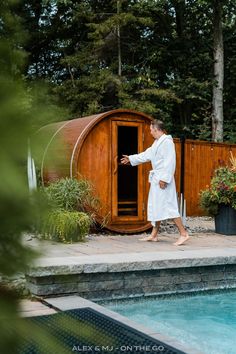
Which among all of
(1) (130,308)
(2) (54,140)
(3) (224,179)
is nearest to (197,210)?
(3) (224,179)

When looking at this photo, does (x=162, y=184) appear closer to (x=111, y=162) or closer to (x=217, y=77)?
(x=111, y=162)

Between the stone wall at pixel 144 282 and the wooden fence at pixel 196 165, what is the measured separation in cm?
597

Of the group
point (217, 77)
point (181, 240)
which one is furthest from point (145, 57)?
point (181, 240)

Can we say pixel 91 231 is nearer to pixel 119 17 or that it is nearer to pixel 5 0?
pixel 5 0

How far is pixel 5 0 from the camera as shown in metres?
0.45

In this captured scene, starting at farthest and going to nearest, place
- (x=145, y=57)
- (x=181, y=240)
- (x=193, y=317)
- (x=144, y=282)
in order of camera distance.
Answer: (x=145, y=57) < (x=181, y=240) < (x=144, y=282) < (x=193, y=317)

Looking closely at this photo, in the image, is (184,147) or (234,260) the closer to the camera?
(234,260)

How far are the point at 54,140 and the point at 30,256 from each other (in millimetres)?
113

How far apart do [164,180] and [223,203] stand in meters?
1.56

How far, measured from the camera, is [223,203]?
8070 mm

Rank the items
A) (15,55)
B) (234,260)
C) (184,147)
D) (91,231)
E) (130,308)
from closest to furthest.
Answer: (15,55) → (130,308) → (234,260) → (91,231) → (184,147)

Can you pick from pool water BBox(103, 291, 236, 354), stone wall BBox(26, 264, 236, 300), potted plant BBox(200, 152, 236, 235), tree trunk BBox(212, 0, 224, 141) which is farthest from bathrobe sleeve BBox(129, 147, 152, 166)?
tree trunk BBox(212, 0, 224, 141)

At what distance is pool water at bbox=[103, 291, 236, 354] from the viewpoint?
3906mm

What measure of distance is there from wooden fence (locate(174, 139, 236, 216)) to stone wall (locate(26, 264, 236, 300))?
Answer: 5970 millimetres
